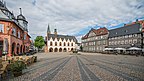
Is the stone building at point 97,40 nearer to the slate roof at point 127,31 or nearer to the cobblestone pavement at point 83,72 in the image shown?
the slate roof at point 127,31

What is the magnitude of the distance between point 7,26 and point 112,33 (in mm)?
52790

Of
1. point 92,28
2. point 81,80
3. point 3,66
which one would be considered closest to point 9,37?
point 3,66

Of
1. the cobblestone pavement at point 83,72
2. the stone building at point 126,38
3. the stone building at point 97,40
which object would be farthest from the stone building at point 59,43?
the cobblestone pavement at point 83,72

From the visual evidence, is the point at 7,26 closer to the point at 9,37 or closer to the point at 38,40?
the point at 9,37

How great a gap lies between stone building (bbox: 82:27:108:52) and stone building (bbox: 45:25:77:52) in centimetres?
1312

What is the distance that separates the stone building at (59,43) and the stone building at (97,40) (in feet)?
43.0

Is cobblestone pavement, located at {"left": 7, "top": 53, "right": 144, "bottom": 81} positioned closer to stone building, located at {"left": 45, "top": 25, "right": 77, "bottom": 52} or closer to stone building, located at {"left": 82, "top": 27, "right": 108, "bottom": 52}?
stone building, located at {"left": 82, "top": 27, "right": 108, "bottom": 52}

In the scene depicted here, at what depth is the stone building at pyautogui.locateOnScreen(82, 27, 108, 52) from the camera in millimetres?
66025

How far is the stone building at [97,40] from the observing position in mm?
66025

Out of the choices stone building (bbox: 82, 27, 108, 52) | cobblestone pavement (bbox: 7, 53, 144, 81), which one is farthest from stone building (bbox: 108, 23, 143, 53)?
cobblestone pavement (bbox: 7, 53, 144, 81)

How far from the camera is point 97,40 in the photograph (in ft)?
232

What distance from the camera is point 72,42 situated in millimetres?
90750

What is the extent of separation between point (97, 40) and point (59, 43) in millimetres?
28554

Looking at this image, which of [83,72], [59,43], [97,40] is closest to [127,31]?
[97,40]
